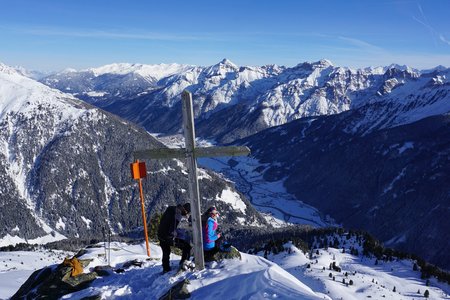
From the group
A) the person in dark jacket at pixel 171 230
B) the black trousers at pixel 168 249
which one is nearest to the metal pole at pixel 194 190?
the person in dark jacket at pixel 171 230

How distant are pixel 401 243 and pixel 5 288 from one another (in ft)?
598

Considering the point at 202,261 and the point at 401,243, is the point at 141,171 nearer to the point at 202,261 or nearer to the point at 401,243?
the point at 202,261

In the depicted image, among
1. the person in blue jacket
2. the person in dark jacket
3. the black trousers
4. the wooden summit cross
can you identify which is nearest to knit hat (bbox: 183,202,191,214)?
the person in dark jacket

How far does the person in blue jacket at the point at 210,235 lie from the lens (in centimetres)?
2191

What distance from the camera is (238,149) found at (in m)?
19.4

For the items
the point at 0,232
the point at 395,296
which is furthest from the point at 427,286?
the point at 0,232

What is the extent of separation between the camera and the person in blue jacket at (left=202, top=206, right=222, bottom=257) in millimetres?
21906

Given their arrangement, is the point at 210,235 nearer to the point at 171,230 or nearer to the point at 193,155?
the point at 171,230

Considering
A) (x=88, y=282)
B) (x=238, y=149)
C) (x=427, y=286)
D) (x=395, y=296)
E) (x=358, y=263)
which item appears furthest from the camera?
(x=358, y=263)

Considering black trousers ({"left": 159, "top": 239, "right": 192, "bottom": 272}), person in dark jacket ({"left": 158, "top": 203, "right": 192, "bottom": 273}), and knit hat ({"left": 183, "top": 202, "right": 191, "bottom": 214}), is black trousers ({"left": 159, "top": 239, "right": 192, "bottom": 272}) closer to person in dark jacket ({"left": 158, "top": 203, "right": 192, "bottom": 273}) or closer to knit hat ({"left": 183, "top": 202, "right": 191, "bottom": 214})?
person in dark jacket ({"left": 158, "top": 203, "right": 192, "bottom": 273})

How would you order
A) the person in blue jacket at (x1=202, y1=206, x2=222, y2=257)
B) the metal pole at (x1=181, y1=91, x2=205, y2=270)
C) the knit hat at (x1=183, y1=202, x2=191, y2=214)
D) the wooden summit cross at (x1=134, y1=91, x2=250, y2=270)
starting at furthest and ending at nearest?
the person in blue jacket at (x1=202, y1=206, x2=222, y2=257) → the knit hat at (x1=183, y1=202, x2=191, y2=214) → the metal pole at (x1=181, y1=91, x2=205, y2=270) → the wooden summit cross at (x1=134, y1=91, x2=250, y2=270)

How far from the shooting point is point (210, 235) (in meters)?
22.0

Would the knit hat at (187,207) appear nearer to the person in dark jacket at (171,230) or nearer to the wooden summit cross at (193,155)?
the person in dark jacket at (171,230)

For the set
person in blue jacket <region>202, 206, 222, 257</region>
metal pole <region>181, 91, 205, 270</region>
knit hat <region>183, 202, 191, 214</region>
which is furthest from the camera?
person in blue jacket <region>202, 206, 222, 257</region>
